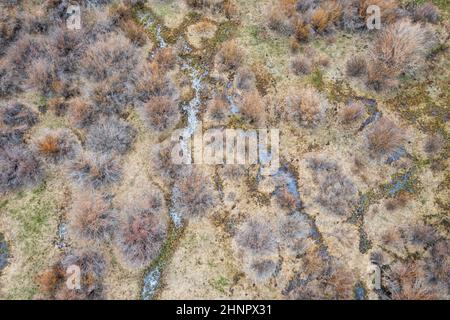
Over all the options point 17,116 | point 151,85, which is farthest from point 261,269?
point 17,116

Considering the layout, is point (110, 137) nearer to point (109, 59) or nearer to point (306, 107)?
point (109, 59)

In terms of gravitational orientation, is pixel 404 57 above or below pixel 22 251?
above

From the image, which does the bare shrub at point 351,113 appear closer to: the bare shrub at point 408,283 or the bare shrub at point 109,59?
the bare shrub at point 408,283

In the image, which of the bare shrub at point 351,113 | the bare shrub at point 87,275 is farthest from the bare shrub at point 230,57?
the bare shrub at point 87,275

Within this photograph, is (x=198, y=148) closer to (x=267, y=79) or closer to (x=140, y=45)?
(x=267, y=79)
